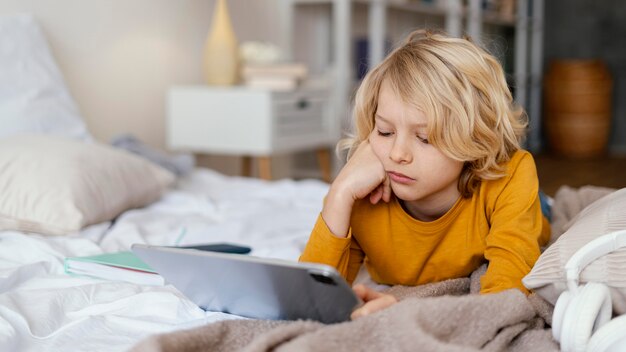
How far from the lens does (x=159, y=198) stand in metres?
2.13

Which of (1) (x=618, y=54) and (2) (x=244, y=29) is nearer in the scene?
(2) (x=244, y=29)

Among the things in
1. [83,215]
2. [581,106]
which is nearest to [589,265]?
[83,215]

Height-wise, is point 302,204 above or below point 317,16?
below

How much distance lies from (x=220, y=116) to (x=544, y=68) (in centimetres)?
454

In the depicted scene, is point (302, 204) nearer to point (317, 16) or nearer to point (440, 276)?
point (440, 276)

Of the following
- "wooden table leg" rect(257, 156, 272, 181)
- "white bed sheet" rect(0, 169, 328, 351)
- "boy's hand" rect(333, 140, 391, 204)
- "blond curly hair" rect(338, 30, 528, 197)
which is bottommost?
"wooden table leg" rect(257, 156, 272, 181)

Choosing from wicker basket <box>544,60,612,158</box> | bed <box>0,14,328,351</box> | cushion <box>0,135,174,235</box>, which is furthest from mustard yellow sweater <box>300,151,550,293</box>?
wicker basket <box>544,60,612,158</box>

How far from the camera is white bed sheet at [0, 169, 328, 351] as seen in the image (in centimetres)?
105

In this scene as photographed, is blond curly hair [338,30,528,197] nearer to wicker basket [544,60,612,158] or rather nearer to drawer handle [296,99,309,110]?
drawer handle [296,99,309,110]

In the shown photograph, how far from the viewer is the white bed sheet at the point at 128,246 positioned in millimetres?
1051

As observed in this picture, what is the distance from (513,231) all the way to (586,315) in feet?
0.81

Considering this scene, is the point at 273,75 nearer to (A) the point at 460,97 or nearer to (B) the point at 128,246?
(B) the point at 128,246

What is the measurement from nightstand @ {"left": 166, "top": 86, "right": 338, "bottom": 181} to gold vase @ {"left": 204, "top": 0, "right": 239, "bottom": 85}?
65 mm

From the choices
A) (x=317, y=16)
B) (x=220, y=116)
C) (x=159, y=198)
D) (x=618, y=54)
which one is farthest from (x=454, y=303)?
(x=618, y=54)
